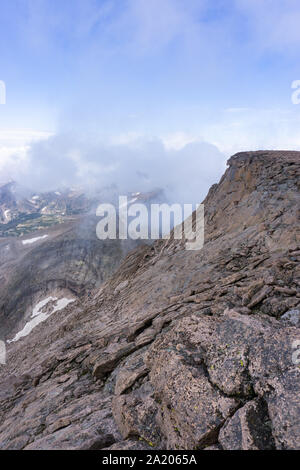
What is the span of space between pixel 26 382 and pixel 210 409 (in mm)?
12305

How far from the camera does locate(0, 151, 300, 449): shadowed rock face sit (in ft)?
20.6

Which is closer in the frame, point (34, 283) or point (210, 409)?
point (210, 409)

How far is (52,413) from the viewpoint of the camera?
10000 millimetres

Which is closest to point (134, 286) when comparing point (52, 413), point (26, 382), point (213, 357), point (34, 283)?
point (26, 382)

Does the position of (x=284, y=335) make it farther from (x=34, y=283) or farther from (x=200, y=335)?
(x=34, y=283)

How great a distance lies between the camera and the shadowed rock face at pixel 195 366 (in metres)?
6.27

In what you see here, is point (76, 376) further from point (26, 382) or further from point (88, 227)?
point (88, 227)

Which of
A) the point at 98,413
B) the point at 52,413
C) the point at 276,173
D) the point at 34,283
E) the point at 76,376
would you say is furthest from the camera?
the point at 34,283

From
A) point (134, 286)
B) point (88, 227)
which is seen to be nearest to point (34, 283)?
point (88, 227)

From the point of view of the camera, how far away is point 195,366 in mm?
7621

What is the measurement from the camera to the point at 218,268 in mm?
15469

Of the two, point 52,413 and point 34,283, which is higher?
point 52,413
